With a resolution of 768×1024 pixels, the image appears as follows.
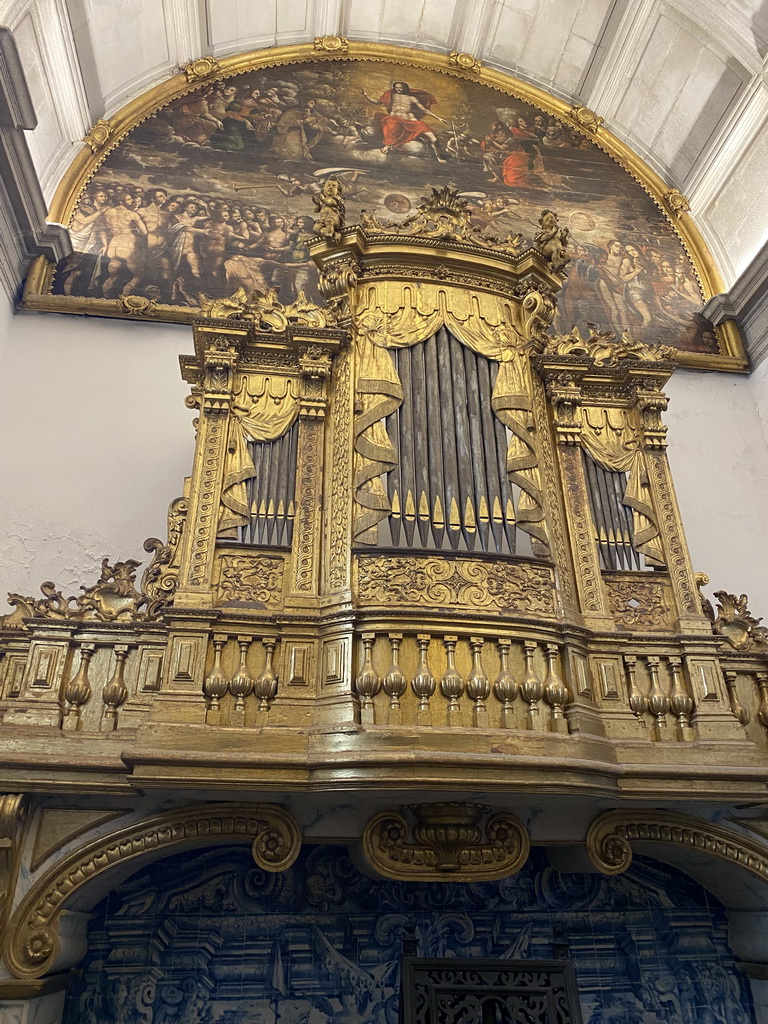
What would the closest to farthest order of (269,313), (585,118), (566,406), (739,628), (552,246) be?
(739,628) < (269,313) < (566,406) < (552,246) < (585,118)

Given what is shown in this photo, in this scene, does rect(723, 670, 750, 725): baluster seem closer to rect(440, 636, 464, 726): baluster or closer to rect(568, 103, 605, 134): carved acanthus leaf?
rect(440, 636, 464, 726): baluster

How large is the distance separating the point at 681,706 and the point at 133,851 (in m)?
3.36

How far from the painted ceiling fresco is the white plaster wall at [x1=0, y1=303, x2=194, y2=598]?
0.66 meters

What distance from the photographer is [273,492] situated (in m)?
5.18

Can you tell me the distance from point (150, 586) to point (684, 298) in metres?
7.68

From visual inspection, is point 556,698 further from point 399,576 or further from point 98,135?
point 98,135

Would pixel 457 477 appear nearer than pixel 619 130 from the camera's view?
Yes

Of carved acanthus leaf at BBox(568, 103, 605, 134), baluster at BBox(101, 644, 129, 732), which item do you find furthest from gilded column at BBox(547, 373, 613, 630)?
carved acanthus leaf at BBox(568, 103, 605, 134)

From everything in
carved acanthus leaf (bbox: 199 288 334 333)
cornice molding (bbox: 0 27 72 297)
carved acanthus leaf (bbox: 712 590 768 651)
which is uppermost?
cornice molding (bbox: 0 27 72 297)

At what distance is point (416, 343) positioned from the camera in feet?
19.1

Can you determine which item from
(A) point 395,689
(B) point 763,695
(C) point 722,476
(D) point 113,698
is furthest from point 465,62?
(D) point 113,698

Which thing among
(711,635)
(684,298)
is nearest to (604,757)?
(711,635)

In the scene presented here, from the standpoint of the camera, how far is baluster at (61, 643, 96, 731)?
4331 millimetres

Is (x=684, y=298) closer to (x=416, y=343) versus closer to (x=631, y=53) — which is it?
(x=631, y=53)
